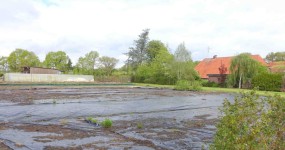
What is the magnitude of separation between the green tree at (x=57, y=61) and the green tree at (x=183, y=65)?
1730 inches

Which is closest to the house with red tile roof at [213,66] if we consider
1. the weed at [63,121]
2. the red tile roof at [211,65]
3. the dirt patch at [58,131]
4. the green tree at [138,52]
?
the red tile roof at [211,65]

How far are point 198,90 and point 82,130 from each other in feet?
80.7

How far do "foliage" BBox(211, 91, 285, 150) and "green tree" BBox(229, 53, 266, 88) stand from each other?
34.8 meters

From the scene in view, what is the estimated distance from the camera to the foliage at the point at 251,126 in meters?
3.23

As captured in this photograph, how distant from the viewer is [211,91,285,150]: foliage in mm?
3234

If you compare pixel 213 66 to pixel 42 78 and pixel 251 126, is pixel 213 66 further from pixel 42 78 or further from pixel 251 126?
pixel 251 126

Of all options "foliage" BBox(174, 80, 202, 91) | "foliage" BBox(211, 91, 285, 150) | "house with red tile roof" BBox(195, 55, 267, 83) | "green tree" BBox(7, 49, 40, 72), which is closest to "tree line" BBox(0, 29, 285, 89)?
"green tree" BBox(7, 49, 40, 72)

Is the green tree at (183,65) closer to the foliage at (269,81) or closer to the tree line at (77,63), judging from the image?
the foliage at (269,81)

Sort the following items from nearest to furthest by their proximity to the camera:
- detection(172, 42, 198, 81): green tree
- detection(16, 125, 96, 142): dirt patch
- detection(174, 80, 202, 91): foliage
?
detection(16, 125, 96, 142): dirt patch → detection(174, 80, 202, 91): foliage → detection(172, 42, 198, 81): green tree

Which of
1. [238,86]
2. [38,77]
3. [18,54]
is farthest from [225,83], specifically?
[18,54]

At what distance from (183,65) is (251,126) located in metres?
41.3

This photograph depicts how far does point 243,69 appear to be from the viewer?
1430 inches

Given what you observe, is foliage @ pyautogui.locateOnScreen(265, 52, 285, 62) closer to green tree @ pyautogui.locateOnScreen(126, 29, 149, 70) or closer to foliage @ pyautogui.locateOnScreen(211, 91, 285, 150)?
green tree @ pyautogui.locateOnScreen(126, 29, 149, 70)

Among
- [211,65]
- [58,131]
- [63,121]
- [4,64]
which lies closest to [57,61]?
[4,64]
